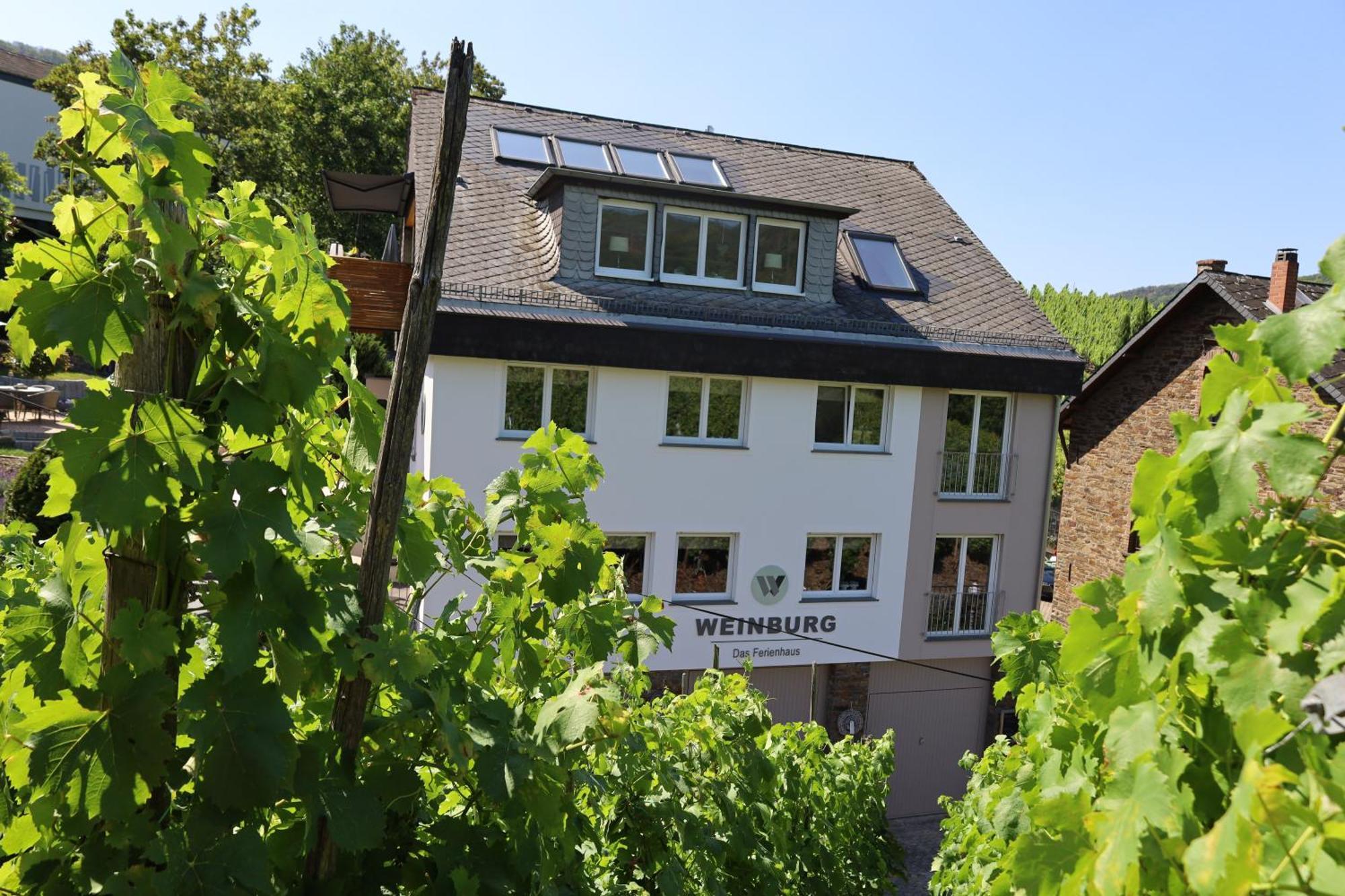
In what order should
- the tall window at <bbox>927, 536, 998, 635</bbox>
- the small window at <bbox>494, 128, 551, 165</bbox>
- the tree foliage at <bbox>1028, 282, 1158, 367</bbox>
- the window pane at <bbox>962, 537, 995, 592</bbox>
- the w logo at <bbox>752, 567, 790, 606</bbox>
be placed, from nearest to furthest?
the w logo at <bbox>752, 567, 790, 606</bbox>
the small window at <bbox>494, 128, 551, 165</bbox>
the tall window at <bbox>927, 536, 998, 635</bbox>
the window pane at <bbox>962, 537, 995, 592</bbox>
the tree foliage at <bbox>1028, 282, 1158, 367</bbox>

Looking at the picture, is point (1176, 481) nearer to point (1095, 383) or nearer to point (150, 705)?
point (150, 705)

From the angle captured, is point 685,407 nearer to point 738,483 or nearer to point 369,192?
point 738,483

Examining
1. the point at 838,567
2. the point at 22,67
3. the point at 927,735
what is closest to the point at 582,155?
the point at 838,567

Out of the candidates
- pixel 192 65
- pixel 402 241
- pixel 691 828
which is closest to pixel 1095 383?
pixel 402 241

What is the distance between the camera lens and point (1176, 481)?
1435mm

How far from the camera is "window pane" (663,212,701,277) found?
1745cm

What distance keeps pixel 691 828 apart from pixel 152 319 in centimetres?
209

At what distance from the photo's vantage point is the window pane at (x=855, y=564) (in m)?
18.6

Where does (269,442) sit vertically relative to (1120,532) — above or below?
above

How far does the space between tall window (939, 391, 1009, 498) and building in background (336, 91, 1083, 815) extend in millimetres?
45

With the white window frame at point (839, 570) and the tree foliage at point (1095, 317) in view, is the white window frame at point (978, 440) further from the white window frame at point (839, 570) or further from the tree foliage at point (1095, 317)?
the tree foliage at point (1095, 317)

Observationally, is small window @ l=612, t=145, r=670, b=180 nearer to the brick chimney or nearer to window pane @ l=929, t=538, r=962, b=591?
window pane @ l=929, t=538, r=962, b=591

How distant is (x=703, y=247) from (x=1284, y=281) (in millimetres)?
9701

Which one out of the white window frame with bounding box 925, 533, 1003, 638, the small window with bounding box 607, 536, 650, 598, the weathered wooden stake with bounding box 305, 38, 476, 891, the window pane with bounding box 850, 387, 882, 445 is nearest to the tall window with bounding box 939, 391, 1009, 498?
the white window frame with bounding box 925, 533, 1003, 638
